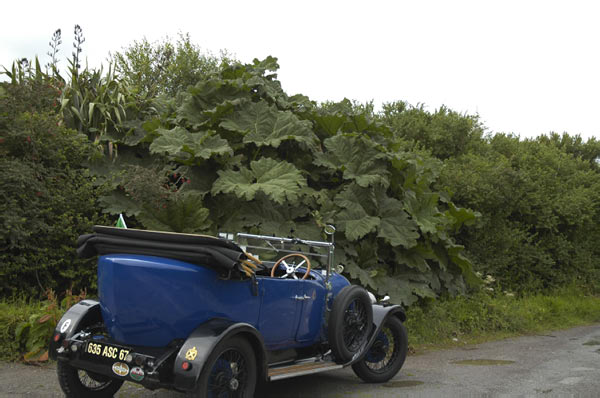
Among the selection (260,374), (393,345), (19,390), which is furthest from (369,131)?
(19,390)

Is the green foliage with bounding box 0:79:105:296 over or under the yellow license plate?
over

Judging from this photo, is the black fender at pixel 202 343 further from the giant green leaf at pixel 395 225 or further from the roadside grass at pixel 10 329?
the giant green leaf at pixel 395 225

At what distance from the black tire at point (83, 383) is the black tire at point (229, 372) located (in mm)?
1202

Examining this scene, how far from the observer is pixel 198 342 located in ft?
12.4

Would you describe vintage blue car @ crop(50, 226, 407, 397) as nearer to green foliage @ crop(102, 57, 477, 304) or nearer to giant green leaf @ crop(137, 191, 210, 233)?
giant green leaf @ crop(137, 191, 210, 233)

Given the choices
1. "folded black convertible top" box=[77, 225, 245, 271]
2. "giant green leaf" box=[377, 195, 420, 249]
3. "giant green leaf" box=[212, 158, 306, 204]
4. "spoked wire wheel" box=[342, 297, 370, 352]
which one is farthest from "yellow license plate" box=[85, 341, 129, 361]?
"giant green leaf" box=[377, 195, 420, 249]

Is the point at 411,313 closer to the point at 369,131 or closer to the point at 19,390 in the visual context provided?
the point at 369,131

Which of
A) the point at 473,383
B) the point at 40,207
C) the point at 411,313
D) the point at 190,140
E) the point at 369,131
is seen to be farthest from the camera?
the point at 369,131

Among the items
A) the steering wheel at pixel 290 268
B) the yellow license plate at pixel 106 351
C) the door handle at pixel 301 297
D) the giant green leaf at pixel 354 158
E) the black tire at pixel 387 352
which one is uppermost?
the giant green leaf at pixel 354 158

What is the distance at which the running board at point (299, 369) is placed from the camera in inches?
174

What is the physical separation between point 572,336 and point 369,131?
16.0ft

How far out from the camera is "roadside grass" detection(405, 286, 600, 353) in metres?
8.29

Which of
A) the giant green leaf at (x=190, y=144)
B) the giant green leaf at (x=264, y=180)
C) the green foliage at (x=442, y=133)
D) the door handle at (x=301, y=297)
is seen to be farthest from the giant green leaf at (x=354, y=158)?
the green foliage at (x=442, y=133)

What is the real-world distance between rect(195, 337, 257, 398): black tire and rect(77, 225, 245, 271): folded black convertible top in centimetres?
58
